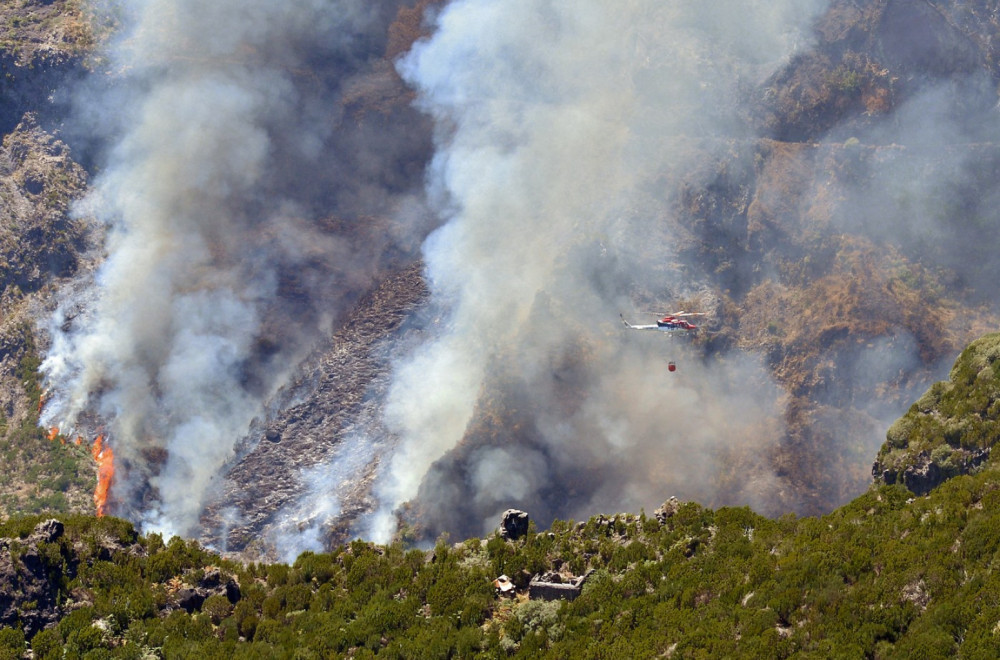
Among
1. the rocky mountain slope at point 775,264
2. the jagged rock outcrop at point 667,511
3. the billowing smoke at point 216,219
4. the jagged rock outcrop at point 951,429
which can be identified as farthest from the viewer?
the billowing smoke at point 216,219

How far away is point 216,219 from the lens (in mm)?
102625

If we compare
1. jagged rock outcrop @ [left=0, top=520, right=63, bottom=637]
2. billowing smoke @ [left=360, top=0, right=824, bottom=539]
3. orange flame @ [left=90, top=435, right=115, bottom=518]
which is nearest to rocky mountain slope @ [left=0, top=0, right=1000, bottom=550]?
billowing smoke @ [left=360, top=0, right=824, bottom=539]

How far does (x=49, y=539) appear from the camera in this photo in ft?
182

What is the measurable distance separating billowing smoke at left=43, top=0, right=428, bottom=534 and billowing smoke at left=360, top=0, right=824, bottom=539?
6.93 m

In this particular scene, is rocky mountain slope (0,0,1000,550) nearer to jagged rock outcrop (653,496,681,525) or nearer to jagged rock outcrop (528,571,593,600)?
jagged rock outcrop (653,496,681,525)

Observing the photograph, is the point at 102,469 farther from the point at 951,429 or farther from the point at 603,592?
the point at 951,429

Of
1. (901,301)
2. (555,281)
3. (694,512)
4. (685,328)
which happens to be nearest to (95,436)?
(555,281)

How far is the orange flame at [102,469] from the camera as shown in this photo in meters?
87.0

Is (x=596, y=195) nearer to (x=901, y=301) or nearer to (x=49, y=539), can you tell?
(x=901, y=301)

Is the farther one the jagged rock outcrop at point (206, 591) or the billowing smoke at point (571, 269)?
the billowing smoke at point (571, 269)

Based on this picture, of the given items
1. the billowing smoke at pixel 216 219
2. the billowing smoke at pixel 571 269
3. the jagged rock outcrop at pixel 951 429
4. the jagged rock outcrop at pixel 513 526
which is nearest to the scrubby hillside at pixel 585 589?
the jagged rock outcrop at pixel 951 429

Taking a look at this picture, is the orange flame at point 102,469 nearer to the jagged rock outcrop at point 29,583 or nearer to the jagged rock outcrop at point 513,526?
the jagged rock outcrop at point 29,583

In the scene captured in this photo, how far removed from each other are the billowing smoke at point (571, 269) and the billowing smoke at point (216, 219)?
693cm

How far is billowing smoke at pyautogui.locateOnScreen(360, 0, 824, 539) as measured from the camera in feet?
291
